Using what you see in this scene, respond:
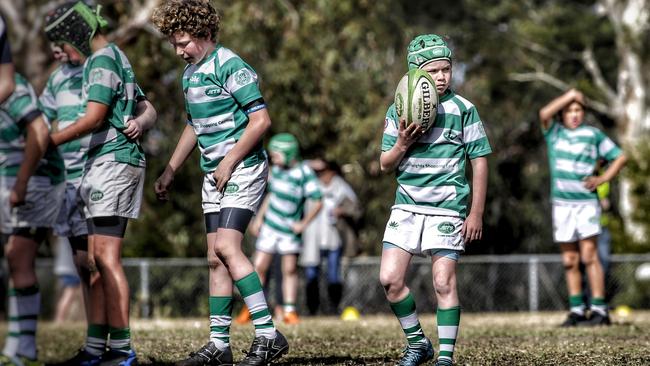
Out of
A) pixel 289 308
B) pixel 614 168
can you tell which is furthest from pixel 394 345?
pixel 289 308

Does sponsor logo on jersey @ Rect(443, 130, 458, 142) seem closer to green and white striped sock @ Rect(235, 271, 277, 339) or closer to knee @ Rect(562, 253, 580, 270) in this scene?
green and white striped sock @ Rect(235, 271, 277, 339)

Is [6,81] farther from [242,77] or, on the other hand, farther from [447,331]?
[447,331]

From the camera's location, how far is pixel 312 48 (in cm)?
2158

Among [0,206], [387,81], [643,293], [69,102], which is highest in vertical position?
[387,81]

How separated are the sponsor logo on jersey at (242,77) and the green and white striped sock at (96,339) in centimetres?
172

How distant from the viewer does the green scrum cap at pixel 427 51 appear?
6867 millimetres

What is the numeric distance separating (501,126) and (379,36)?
11.6 feet

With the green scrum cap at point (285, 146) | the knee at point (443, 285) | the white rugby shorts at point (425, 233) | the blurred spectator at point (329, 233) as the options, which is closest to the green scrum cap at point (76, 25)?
the white rugby shorts at point (425, 233)

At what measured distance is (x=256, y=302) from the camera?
6.66 m

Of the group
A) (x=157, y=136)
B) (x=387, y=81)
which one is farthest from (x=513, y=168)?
(x=157, y=136)

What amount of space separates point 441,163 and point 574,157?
4.93 meters

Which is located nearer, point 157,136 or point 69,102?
point 69,102

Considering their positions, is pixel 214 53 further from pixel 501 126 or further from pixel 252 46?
pixel 501 126

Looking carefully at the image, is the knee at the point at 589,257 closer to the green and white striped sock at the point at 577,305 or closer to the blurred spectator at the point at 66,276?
the green and white striped sock at the point at 577,305
